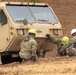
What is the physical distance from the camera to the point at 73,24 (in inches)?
1107

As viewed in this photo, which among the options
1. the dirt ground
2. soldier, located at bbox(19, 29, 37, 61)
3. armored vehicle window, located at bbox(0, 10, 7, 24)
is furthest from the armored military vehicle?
the dirt ground

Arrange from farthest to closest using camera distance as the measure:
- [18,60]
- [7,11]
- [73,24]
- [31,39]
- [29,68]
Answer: [73,24], [18,60], [7,11], [31,39], [29,68]

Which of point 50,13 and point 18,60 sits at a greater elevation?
point 50,13

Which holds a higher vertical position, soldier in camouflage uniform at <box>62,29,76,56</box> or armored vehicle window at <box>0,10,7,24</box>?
armored vehicle window at <box>0,10,7,24</box>

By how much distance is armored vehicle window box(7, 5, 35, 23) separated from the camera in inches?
608

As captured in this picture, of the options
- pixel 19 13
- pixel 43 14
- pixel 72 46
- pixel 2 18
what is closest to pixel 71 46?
pixel 72 46

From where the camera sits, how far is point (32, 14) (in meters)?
16.0

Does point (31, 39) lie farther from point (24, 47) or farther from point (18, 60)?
point (18, 60)

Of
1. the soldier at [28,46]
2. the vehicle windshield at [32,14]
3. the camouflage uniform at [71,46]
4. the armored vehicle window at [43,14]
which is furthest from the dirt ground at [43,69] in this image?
the armored vehicle window at [43,14]

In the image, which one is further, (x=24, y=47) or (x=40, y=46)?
(x=40, y=46)

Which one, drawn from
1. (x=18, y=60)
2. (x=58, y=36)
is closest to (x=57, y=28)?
(x=58, y=36)

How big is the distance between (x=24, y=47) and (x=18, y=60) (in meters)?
2.25

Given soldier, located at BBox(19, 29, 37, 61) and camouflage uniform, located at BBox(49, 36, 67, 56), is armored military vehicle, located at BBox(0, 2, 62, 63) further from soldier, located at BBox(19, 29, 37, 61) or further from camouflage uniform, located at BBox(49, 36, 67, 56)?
soldier, located at BBox(19, 29, 37, 61)

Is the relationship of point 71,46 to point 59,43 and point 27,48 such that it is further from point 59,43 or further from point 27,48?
point 27,48
